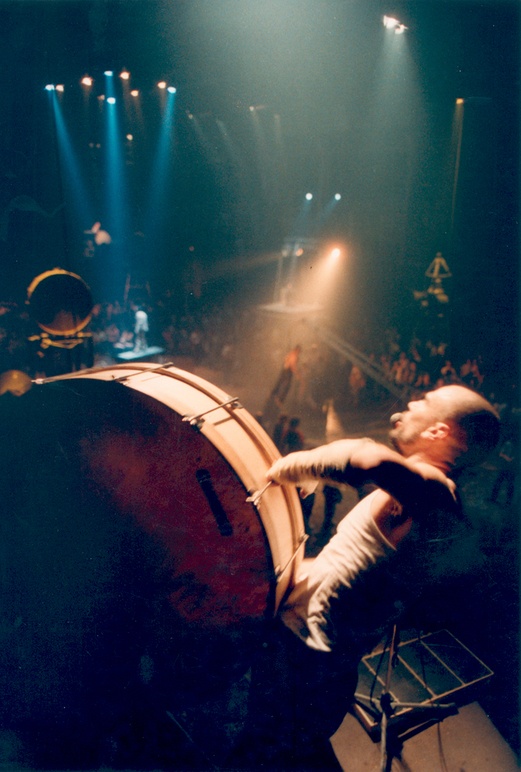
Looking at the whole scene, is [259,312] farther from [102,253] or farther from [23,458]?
[23,458]

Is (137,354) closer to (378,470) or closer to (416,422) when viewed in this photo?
(416,422)

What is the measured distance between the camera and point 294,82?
42.5 ft

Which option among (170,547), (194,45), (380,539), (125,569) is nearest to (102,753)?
(125,569)

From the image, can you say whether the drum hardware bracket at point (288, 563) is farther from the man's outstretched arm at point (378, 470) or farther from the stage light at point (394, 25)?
the stage light at point (394, 25)

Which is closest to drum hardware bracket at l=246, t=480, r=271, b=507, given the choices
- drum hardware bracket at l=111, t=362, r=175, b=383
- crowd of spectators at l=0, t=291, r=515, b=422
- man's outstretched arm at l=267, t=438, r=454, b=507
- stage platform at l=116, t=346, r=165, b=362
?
man's outstretched arm at l=267, t=438, r=454, b=507

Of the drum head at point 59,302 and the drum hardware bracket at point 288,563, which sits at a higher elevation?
the drum head at point 59,302

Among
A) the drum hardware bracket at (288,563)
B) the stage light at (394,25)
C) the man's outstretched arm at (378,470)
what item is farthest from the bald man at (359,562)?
the stage light at (394,25)

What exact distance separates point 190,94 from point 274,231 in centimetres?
683

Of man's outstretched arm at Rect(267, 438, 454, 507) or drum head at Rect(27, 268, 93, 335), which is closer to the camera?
man's outstretched arm at Rect(267, 438, 454, 507)

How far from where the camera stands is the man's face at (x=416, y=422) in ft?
6.12

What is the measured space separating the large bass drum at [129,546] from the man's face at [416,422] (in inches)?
26.4

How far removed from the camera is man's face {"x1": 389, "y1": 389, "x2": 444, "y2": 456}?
1864 mm

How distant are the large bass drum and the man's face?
67 centimetres

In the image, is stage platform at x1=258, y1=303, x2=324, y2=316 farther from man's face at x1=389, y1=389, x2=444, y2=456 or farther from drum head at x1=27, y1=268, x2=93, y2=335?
man's face at x1=389, y1=389, x2=444, y2=456
